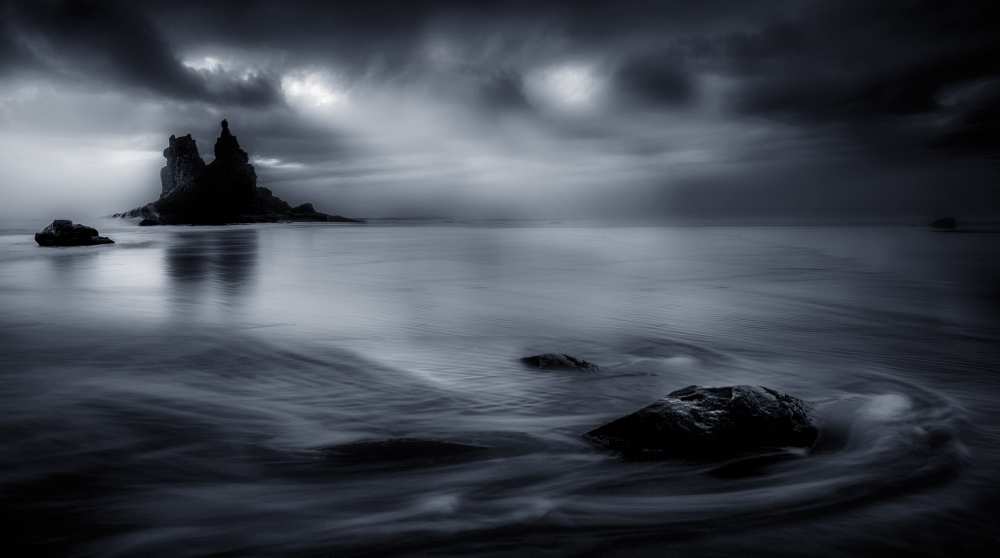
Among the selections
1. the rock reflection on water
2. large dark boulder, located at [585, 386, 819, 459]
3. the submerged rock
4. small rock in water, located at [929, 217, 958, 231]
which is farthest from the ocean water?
small rock in water, located at [929, 217, 958, 231]

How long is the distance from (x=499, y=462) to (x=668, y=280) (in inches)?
601

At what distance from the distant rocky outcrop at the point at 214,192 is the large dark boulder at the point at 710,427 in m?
132

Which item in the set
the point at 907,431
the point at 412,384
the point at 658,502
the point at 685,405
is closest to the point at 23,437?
the point at 412,384

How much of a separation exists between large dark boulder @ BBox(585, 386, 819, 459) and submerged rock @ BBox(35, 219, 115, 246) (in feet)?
130

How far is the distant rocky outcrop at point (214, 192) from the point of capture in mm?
121750

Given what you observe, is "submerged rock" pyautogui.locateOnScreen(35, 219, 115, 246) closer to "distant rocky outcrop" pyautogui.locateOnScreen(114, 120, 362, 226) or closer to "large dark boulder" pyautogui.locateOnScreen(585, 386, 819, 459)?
"large dark boulder" pyautogui.locateOnScreen(585, 386, 819, 459)

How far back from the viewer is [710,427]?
3.96m

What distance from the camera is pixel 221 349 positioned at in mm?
7426

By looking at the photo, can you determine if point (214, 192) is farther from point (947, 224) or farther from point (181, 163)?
point (947, 224)

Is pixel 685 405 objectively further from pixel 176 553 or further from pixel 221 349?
pixel 221 349

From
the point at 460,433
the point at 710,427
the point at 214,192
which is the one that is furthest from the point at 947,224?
the point at 214,192

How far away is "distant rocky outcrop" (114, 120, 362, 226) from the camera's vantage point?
399ft

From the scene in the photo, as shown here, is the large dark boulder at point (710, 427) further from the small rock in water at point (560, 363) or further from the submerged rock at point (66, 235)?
the submerged rock at point (66, 235)

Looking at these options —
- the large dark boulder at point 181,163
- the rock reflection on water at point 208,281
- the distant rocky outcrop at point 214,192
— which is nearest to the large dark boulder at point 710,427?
the rock reflection on water at point 208,281
